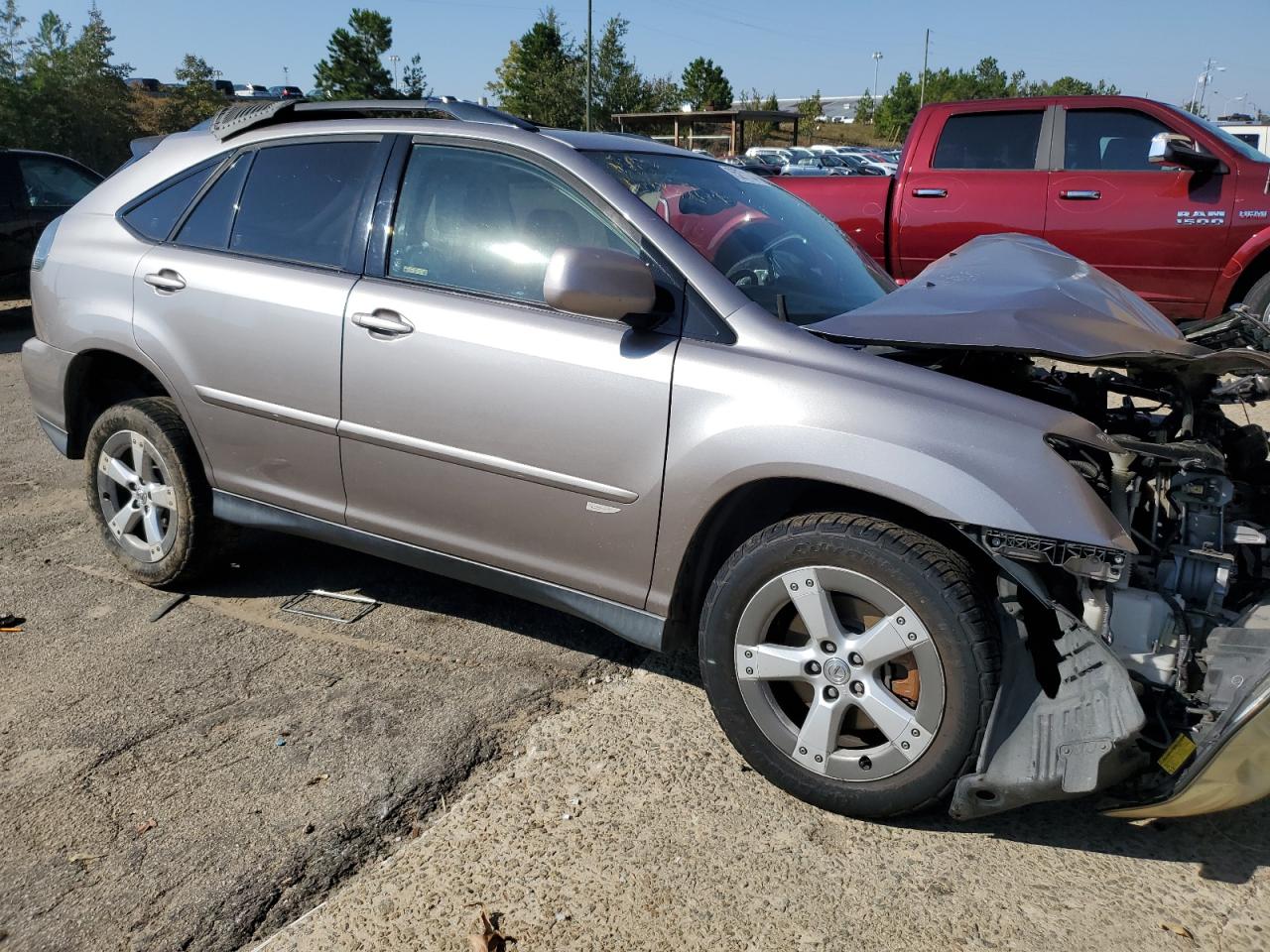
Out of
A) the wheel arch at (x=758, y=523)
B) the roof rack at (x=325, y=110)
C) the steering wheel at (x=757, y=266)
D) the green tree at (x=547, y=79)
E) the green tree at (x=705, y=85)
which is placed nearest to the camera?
the wheel arch at (x=758, y=523)

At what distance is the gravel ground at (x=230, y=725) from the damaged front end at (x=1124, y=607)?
1.46m

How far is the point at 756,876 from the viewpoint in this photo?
253 centimetres

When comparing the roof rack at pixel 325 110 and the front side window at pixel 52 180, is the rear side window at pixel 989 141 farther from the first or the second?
the front side window at pixel 52 180

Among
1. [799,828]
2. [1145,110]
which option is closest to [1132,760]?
[799,828]

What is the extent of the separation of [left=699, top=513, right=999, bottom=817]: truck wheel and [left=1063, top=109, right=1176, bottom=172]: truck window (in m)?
6.03

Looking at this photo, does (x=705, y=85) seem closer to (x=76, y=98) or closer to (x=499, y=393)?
(x=76, y=98)

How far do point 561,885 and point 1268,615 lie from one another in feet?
5.94

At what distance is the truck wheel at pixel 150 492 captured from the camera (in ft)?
12.8

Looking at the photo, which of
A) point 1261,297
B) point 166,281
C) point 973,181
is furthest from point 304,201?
point 1261,297

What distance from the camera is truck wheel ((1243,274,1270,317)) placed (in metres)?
7.00

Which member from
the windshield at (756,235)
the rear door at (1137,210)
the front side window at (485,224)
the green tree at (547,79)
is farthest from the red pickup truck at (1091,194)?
the green tree at (547,79)

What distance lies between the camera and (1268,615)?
251cm

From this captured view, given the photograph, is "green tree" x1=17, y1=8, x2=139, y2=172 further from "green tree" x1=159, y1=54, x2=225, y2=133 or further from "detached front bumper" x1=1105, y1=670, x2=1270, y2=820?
"detached front bumper" x1=1105, y1=670, x2=1270, y2=820

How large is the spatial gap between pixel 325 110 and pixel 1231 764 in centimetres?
354
